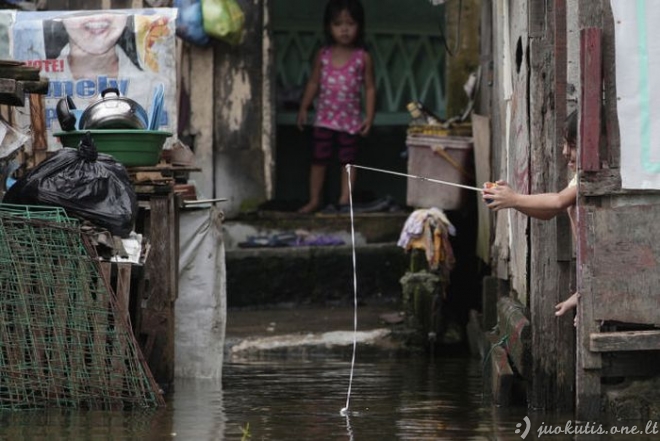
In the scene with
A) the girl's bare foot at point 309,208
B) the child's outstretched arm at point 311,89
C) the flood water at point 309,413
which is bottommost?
the flood water at point 309,413

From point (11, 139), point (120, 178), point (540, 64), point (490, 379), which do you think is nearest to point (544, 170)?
point (540, 64)

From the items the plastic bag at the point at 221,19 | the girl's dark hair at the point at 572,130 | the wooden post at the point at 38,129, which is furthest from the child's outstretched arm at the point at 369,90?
the girl's dark hair at the point at 572,130

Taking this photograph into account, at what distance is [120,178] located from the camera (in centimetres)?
1024

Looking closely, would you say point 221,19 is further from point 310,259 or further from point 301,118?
point 310,259

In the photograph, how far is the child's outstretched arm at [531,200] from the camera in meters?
A: 8.93

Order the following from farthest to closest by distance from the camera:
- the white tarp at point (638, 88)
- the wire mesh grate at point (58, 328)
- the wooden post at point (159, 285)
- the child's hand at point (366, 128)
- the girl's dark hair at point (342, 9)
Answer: the child's hand at point (366, 128) → the girl's dark hair at point (342, 9) → the wooden post at point (159, 285) → the wire mesh grate at point (58, 328) → the white tarp at point (638, 88)

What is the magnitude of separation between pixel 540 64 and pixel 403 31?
6.20 metres

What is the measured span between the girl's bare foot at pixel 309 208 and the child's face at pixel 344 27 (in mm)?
1556

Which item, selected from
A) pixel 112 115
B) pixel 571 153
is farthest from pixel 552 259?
pixel 112 115

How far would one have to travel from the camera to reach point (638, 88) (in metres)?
8.73

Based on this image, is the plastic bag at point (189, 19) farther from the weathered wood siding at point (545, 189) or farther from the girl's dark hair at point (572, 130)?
the girl's dark hair at point (572, 130)

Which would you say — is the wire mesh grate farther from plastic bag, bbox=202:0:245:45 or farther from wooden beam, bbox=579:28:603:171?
plastic bag, bbox=202:0:245:45

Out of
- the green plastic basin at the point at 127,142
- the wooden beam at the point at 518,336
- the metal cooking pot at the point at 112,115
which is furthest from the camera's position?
the metal cooking pot at the point at 112,115

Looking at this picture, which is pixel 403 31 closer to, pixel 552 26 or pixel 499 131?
pixel 499 131
